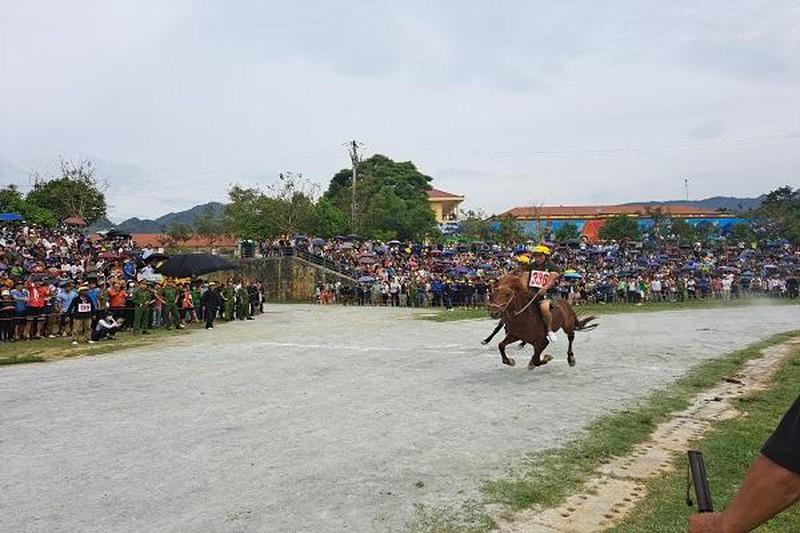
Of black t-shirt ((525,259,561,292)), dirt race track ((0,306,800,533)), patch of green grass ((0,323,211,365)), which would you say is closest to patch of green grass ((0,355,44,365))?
patch of green grass ((0,323,211,365))

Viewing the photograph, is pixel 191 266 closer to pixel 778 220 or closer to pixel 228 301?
pixel 228 301

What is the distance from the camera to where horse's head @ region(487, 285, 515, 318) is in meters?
11.6

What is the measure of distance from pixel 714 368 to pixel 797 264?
135 ft

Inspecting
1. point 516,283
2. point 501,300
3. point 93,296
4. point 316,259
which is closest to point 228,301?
point 93,296

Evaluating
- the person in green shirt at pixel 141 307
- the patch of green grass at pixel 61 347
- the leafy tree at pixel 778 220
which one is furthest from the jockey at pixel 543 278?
the leafy tree at pixel 778 220

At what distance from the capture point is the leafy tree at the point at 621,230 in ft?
221

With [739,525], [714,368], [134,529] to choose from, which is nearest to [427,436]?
[134,529]

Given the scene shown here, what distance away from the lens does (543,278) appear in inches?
466

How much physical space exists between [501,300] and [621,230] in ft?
197

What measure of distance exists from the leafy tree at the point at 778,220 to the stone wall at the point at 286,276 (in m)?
46.0

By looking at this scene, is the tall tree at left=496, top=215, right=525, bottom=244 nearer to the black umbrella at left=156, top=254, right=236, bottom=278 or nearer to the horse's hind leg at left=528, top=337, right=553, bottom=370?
the black umbrella at left=156, top=254, right=236, bottom=278

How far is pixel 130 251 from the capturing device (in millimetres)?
35062

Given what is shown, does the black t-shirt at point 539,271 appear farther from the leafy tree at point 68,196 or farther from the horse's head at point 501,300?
the leafy tree at point 68,196

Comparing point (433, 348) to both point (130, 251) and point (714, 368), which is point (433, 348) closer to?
point (714, 368)
